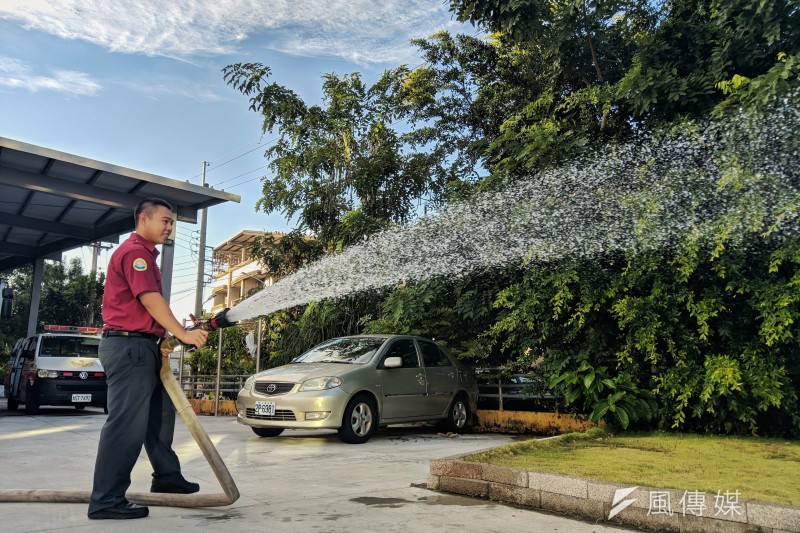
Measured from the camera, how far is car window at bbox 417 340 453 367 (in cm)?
974

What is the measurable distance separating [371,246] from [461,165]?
140 inches

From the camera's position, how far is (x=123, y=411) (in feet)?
12.5

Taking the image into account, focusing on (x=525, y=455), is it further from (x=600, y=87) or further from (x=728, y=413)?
(x=600, y=87)

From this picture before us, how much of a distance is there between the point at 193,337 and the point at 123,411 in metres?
0.57

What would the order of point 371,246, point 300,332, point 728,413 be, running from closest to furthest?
1. point 728,413
2. point 371,246
3. point 300,332

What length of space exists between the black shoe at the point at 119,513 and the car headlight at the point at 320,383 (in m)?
4.40

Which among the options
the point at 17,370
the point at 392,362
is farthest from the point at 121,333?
the point at 17,370

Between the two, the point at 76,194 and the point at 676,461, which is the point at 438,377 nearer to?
the point at 676,461

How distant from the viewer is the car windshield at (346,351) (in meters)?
9.05

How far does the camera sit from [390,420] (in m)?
8.88

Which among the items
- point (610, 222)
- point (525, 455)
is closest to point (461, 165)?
point (610, 222)

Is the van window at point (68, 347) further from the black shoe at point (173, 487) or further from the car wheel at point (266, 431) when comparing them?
the black shoe at point (173, 487)

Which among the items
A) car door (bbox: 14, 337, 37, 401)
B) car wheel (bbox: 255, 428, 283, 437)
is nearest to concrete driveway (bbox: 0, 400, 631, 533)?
car wheel (bbox: 255, 428, 283, 437)

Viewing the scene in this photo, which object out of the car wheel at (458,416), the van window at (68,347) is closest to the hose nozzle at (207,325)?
the car wheel at (458,416)
